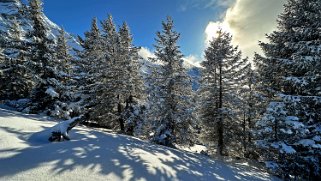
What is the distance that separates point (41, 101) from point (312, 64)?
64.8 feet

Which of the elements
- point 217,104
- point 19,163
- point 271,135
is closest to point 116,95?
point 217,104

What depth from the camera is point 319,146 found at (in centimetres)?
1238

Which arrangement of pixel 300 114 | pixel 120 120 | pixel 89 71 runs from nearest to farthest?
pixel 300 114 → pixel 120 120 → pixel 89 71

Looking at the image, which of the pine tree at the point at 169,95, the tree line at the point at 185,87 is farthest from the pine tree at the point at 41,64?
the pine tree at the point at 169,95

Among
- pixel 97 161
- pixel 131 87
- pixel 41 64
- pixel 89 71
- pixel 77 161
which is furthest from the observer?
pixel 89 71

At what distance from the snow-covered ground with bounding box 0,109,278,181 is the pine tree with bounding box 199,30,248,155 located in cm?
1128

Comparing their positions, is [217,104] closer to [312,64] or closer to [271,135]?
[271,135]

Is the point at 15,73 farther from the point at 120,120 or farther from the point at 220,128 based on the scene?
the point at 220,128

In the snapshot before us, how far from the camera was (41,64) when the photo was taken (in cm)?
1906

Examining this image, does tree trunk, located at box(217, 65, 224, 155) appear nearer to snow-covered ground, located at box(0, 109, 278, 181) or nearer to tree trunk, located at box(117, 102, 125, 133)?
tree trunk, located at box(117, 102, 125, 133)

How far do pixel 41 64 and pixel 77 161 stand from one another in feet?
44.8

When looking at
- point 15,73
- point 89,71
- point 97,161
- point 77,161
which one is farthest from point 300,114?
point 15,73

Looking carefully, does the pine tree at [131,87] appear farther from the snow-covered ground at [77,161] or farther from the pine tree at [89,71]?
the snow-covered ground at [77,161]

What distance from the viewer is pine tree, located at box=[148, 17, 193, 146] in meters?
19.4
